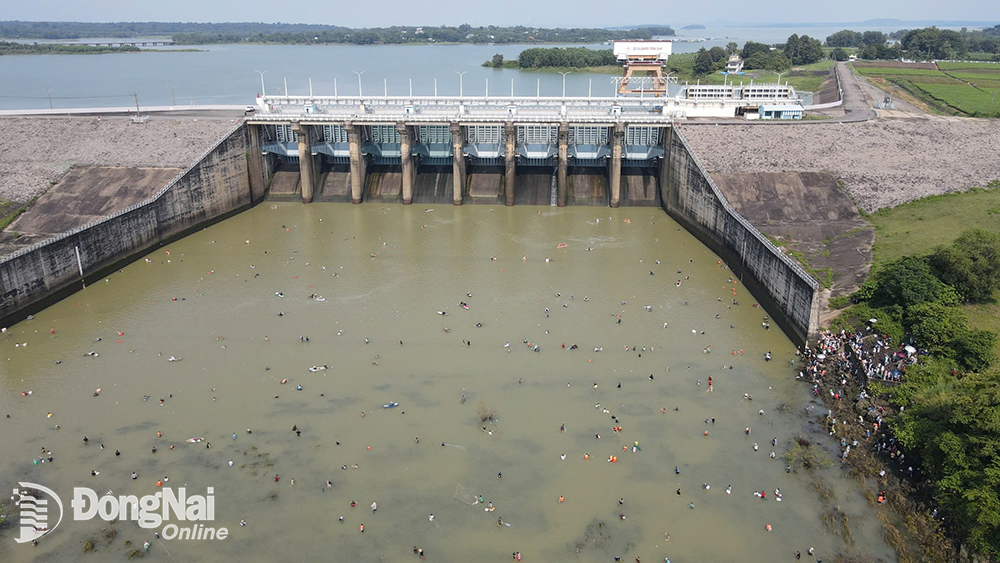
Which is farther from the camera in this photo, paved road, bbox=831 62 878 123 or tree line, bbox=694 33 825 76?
tree line, bbox=694 33 825 76

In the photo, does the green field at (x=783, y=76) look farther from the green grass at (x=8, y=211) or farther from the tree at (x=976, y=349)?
the green grass at (x=8, y=211)

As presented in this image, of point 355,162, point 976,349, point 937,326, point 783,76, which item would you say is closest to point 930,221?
point 937,326

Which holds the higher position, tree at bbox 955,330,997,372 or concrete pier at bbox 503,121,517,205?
concrete pier at bbox 503,121,517,205

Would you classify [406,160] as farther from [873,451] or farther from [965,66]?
[965,66]

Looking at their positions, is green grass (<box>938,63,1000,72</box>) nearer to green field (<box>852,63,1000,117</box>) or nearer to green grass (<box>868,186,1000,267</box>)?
green field (<box>852,63,1000,117</box>)

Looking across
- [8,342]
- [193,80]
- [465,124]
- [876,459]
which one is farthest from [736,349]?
[193,80]

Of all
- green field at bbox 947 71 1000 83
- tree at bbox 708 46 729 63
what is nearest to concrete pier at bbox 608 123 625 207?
green field at bbox 947 71 1000 83
